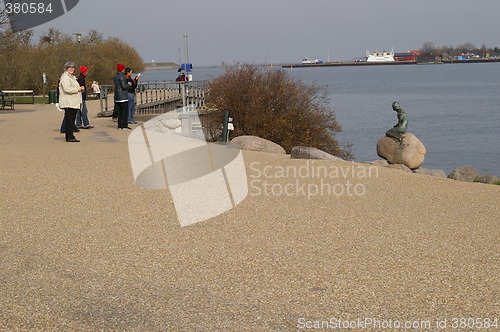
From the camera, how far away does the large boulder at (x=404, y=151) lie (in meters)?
17.8

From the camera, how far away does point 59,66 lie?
156ft

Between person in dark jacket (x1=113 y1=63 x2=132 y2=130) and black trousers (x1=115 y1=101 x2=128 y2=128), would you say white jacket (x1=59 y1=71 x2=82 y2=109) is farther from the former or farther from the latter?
black trousers (x1=115 y1=101 x2=128 y2=128)

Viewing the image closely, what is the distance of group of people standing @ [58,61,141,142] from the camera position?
15.1 m

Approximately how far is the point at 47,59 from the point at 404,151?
114 ft

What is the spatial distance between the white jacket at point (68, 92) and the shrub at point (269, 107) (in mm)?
4976

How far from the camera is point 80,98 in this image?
655 inches

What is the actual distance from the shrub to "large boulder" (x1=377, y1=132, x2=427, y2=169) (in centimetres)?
213

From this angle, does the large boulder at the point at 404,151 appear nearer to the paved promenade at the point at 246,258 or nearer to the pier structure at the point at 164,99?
the paved promenade at the point at 246,258

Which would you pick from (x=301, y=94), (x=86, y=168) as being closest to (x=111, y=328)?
(x=86, y=168)

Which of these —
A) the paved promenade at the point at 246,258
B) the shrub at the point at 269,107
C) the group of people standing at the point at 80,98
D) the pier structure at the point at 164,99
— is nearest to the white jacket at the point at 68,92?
the group of people standing at the point at 80,98

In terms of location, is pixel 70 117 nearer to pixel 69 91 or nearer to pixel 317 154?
pixel 69 91

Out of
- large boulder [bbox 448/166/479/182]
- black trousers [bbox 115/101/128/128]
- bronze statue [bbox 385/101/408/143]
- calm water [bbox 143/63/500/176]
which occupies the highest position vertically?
black trousers [bbox 115/101/128/128]

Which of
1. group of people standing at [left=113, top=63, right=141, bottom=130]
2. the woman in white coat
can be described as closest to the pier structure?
group of people standing at [left=113, top=63, right=141, bottom=130]

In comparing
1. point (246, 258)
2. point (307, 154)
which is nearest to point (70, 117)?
point (307, 154)
